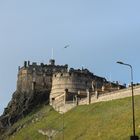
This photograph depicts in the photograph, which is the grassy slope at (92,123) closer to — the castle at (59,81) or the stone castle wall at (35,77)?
the castle at (59,81)

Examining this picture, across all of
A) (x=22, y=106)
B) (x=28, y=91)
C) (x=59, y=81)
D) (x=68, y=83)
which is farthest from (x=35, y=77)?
(x=68, y=83)

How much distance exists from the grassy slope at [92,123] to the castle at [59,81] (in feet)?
29.1

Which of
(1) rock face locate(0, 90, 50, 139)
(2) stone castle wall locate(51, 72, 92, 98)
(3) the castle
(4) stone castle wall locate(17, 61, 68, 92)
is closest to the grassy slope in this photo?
(3) the castle

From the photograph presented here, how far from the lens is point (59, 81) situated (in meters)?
136

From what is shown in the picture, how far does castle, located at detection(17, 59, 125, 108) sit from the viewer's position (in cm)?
13000

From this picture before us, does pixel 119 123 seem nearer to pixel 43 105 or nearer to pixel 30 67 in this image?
pixel 43 105

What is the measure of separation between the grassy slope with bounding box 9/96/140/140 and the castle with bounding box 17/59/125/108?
349 inches

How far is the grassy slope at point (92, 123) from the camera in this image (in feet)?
271

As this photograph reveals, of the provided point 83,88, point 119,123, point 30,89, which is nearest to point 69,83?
point 83,88

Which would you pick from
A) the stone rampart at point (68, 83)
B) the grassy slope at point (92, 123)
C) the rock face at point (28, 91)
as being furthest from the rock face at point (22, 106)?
the grassy slope at point (92, 123)

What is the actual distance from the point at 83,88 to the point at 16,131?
20.6 m

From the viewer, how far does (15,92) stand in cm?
14912

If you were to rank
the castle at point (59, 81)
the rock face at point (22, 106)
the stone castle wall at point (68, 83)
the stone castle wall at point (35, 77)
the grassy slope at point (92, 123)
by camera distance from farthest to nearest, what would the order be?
1. the stone castle wall at point (35, 77)
2. the rock face at point (22, 106)
3. the stone castle wall at point (68, 83)
4. the castle at point (59, 81)
5. the grassy slope at point (92, 123)

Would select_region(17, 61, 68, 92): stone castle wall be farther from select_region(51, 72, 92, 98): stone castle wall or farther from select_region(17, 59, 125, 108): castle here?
select_region(51, 72, 92, 98): stone castle wall
